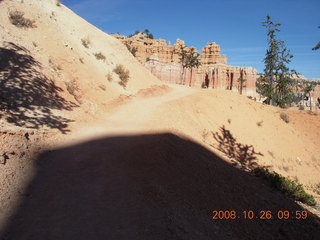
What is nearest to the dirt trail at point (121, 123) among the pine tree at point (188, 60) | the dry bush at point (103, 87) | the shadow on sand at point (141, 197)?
the shadow on sand at point (141, 197)

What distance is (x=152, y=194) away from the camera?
178 inches

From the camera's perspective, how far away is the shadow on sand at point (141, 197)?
3650 millimetres

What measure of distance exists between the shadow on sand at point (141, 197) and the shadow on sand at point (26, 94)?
2144mm

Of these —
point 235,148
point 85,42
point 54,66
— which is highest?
point 85,42

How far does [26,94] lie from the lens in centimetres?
876

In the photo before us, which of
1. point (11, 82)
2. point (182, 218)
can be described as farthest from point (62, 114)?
point (182, 218)

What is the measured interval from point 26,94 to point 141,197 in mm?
6850

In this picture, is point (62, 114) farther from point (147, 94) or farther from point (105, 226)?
point (147, 94)

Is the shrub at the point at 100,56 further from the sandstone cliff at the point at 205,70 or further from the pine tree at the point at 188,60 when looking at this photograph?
the sandstone cliff at the point at 205,70

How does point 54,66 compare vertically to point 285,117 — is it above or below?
above

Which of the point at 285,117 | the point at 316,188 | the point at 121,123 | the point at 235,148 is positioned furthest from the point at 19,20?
the point at 316,188

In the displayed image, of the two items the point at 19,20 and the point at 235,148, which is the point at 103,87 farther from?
the point at 235,148

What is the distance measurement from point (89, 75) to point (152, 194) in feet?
41.3

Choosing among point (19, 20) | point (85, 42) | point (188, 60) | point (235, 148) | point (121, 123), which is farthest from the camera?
point (188, 60)
